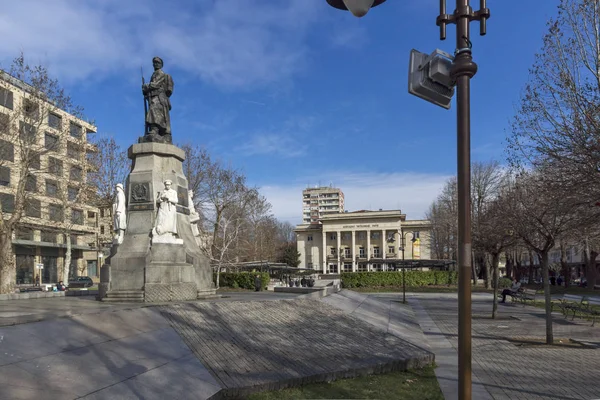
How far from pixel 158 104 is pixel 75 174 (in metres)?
18.6

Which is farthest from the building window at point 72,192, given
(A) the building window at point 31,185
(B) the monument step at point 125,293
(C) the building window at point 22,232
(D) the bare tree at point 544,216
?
(D) the bare tree at point 544,216

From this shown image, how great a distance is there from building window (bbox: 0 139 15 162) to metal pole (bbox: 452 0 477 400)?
23.4 meters

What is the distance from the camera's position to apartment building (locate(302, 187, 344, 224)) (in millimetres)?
159000

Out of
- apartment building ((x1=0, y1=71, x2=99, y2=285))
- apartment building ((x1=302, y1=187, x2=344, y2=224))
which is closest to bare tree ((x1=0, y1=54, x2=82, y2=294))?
apartment building ((x1=0, y1=71, x2=99, y2=285))

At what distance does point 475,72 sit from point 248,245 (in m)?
42.2

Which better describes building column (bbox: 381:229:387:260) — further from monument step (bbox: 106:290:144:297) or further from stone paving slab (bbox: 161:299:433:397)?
monument step (bbox: 106:290:144:297)

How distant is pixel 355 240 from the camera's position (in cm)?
9606

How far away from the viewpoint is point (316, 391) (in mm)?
6605

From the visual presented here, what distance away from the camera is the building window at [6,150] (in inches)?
820

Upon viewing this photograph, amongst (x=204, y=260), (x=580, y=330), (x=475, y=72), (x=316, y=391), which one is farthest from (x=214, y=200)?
(x=475, y=72)

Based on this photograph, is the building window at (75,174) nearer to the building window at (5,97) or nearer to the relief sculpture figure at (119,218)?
the building window at (5,97)

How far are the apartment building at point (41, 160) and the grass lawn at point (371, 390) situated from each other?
20128mm

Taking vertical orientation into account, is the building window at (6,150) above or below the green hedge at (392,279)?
above

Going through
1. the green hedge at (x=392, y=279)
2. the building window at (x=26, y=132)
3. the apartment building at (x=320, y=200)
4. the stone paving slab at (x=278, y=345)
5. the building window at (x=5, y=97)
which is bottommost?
the green hedge at (x=392, y=279)
